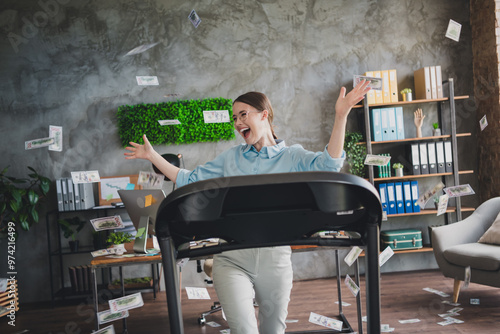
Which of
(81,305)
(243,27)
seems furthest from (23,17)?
(81,305)

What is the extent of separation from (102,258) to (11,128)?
98.4 inches

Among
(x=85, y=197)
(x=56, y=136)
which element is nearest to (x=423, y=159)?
(x=85, y=197)

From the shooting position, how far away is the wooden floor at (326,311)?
3158mm

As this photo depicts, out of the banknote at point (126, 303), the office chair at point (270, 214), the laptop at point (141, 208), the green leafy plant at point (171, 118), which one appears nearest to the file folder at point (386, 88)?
the green leafy plant at point (171, 118)

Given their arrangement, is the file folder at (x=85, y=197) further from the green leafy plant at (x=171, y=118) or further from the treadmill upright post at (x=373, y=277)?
the treadmill upright post at (x=373, y=277)

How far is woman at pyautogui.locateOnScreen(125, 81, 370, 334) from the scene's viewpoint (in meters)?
1.47

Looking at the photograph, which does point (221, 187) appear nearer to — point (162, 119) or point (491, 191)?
point (162, 119)

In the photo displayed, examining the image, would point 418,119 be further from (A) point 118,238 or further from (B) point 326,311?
(A) point 118,238

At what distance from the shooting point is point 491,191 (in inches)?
179

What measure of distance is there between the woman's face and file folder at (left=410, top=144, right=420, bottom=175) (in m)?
2.97

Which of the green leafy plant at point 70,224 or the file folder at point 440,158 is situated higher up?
the file folder at point 440,158

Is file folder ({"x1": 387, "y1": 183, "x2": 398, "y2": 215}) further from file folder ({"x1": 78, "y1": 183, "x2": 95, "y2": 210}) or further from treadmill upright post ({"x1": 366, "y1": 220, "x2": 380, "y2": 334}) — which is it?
treadmill upright post ({"x1": 366, "y1": 220, "x2": 380, "y2": 334})

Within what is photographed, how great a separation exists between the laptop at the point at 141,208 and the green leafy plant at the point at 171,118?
5.84 ft

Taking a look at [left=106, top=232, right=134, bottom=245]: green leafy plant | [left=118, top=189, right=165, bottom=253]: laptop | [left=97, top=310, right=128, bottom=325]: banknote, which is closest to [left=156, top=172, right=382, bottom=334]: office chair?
[left=118, top=189, right=165, bottom=253]: laptop
